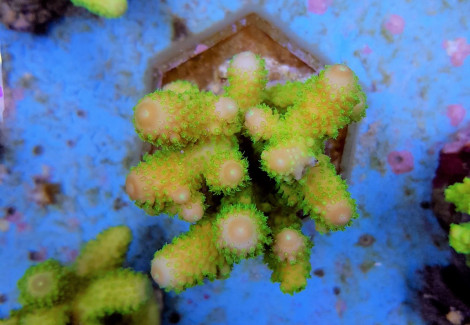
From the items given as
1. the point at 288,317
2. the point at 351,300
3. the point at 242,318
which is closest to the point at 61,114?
the point at 242,318

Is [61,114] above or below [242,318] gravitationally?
above

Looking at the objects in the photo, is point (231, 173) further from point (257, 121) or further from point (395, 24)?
point (395, 24)

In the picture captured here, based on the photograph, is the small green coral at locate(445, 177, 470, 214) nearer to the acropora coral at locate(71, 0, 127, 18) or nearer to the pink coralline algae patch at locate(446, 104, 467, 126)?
the pink coralline algae patch at locate(446, 104, 467, 126)

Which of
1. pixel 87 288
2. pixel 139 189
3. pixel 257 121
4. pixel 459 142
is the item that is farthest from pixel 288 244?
pixel 459 142

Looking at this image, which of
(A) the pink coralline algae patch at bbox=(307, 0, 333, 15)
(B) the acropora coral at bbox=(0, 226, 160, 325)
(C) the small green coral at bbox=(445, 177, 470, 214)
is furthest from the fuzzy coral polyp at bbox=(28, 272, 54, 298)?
(A) the pink coralline algae patch at bbox=(307, 0, 333, 15)

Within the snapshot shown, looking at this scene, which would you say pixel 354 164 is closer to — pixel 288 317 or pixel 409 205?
pixel 409 205

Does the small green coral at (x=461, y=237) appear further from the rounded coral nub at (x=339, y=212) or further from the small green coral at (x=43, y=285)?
the small green coral at (x=43, y=285)
